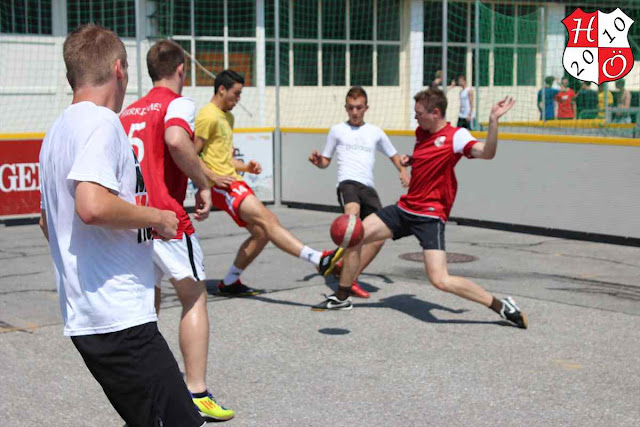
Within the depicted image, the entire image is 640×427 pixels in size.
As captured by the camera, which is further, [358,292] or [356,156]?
[356,156]

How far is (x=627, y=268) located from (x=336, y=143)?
326 centimetres

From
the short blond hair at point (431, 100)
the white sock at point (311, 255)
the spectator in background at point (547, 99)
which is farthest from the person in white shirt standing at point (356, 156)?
the spectator in background at point (547, 99)

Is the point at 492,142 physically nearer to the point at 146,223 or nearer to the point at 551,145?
the point at 146,223

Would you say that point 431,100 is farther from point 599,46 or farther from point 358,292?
point 599,46

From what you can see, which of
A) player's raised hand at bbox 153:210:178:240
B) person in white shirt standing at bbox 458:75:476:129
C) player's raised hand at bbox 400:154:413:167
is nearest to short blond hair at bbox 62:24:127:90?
player's raised hand at bbox 153:210:178:240

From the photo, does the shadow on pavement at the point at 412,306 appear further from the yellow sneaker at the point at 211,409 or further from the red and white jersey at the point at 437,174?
the yellow sneaker at the point at 211,409

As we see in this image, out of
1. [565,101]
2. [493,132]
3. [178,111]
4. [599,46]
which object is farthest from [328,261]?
[565,101]

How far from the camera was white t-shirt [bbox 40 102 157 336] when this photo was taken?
2986mm

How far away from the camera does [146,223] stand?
3.05m

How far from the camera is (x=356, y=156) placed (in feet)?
28.4

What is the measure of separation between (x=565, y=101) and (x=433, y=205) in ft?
32.6

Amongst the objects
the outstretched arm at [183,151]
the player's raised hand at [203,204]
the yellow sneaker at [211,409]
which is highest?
the outstretched arm at [183,151]

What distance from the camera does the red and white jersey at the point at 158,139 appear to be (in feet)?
16.4

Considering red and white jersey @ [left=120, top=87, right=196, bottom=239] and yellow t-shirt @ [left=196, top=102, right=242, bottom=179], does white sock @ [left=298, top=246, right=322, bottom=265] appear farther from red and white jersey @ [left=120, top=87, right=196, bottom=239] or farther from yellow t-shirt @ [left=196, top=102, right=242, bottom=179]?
red and white jersey @ [left=120, top=87, right=196, bottom=239]
